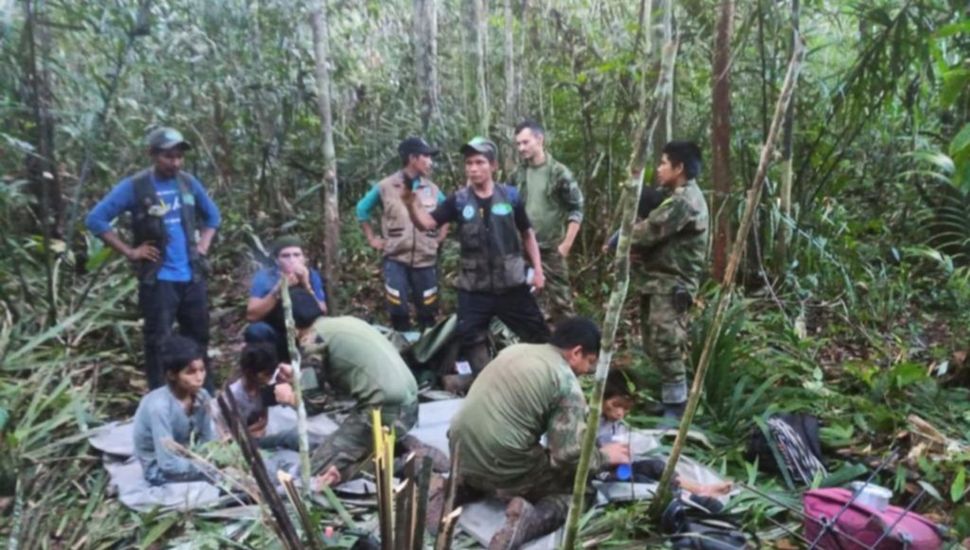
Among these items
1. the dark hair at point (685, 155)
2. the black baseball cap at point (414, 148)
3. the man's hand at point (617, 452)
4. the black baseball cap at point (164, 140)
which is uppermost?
the black baseball cap at point (164, 140)

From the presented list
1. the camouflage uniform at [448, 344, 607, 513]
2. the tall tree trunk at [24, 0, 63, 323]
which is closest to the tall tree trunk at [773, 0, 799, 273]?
the camouflage uniform at [448, 344, 607, 513]

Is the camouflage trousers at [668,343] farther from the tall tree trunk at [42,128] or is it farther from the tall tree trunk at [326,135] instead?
the tall tree trunk at [42,128]

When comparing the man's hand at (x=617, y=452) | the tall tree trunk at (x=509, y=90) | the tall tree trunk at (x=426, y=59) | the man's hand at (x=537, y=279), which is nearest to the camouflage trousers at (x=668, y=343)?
the man's hand at (x=537, y=279)

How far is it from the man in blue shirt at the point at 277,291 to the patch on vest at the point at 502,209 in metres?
1.21

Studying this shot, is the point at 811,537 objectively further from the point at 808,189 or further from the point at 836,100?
the point at 808,189

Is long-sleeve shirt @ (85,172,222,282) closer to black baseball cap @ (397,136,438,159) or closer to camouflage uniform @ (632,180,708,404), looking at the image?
black baseball cap @ (397,136,438,159)

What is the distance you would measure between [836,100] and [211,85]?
531cm

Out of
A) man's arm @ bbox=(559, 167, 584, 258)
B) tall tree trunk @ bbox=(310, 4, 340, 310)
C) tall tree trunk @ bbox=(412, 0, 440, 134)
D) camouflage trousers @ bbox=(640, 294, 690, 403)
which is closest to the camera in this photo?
camouflage trousers @ bbox=(640, 294, 690, 403)

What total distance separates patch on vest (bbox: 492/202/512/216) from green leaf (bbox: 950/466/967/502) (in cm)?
289

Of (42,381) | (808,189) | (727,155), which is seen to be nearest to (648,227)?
(727,155)

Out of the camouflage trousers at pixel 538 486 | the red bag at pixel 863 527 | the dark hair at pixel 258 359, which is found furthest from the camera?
the dark hair at pixel 258 359

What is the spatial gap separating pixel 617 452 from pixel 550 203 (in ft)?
8.22

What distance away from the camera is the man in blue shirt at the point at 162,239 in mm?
4910

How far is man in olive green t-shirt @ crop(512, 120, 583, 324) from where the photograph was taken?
5.89 metres
